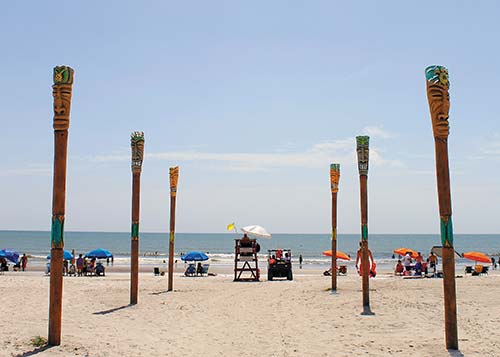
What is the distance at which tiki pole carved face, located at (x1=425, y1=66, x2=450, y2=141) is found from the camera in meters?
9.30

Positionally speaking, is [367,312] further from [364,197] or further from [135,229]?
[135,229]

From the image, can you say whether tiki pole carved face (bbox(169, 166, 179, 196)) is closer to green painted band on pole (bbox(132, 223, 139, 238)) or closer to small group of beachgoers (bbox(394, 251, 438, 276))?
green painted band on pole (bbox(132, 223, 139, 238))

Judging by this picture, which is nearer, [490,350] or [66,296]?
[490,350]

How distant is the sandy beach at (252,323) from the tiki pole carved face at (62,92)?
146 inches

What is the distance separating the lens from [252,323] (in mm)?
12414

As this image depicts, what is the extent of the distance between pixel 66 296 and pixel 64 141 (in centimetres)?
838

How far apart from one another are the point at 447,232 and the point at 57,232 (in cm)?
634

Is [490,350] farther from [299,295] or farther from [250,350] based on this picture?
[299,295]

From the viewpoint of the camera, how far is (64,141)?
9523 mm

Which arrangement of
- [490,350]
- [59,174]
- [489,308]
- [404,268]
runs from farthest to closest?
[404,268] → [489,308] → [59,174] → [490,350]

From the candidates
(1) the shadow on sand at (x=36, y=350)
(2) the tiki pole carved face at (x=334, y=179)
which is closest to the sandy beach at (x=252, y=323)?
(1) the shadow on sand at (x=36, y=350)

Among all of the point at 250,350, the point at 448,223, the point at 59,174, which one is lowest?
the point at 250,350

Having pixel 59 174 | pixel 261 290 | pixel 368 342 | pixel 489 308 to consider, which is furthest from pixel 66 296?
pixel 489 308

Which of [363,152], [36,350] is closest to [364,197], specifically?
[363,152]
